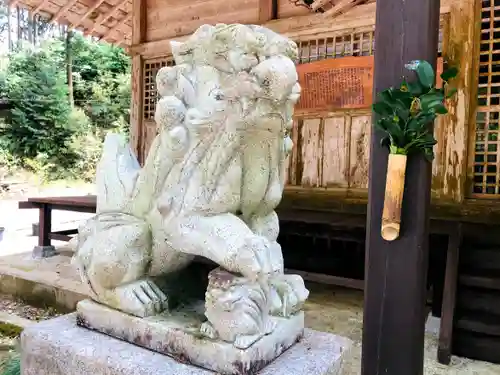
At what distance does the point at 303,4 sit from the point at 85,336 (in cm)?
463

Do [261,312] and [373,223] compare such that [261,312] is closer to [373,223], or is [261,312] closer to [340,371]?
[340,371]

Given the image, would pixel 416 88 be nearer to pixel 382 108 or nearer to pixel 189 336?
pixel 382 108

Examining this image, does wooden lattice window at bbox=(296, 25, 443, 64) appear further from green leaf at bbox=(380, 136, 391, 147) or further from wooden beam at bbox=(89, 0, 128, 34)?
wooden beam at bbox=(89, 0, 128, 34)

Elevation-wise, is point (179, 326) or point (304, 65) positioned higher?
point (304, 65)

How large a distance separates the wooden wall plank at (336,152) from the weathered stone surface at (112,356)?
3.50 m

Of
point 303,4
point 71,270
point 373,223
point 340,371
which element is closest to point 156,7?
point 303,4

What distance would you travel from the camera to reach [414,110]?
1.75 m

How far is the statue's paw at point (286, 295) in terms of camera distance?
1688mm

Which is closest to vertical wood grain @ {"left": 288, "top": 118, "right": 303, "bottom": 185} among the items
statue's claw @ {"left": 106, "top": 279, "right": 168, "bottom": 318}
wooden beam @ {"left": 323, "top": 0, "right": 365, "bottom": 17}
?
wooden beam @ {"left": 323, "top": 0, "right": 365, "bottom": 17}

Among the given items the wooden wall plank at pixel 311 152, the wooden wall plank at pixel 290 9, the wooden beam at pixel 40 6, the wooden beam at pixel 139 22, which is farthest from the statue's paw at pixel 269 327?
the wooden beam at pixel 40 6

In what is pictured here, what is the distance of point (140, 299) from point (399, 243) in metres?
1.14

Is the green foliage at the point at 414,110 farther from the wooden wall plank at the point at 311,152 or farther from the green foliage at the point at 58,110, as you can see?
the green foliage at the point at 58,110

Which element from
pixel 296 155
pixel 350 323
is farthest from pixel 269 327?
pixel 296 155

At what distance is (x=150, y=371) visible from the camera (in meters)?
1.50
